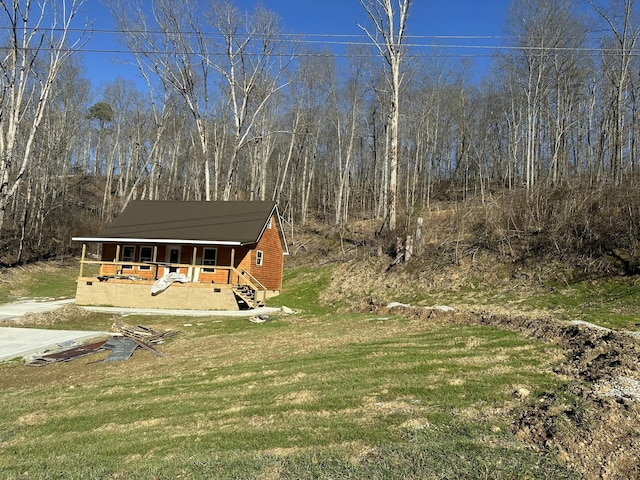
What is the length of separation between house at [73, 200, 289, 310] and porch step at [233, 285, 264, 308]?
0.05m

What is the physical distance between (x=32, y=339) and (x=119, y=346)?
3.05m

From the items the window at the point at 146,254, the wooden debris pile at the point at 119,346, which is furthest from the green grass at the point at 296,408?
the window at the point at 146,254

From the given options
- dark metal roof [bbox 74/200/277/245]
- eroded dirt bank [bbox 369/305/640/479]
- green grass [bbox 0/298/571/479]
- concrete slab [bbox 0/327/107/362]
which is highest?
dark metal roof [bbox 74/200/277/245]

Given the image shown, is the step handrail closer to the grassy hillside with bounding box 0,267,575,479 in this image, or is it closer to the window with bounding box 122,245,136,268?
the window with bounding box 122,245,136,268

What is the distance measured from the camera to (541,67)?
27.2m

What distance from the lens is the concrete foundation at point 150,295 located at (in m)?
19.1

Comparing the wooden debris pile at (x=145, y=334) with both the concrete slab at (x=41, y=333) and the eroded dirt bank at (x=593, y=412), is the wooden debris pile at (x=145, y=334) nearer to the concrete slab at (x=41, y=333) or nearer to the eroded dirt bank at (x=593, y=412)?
the concrete slab at (x=41, y=333)

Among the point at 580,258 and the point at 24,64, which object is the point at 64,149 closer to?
the point at 24,64

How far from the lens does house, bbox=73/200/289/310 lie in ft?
63.6

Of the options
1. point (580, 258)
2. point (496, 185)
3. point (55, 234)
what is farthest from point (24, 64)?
point (496, 185)

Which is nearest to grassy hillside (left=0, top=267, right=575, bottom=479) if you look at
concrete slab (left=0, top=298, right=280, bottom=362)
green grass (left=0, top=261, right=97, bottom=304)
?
concrete slab (left=0, top=298, right=280, bottom=362)

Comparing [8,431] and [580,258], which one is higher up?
[580,258]

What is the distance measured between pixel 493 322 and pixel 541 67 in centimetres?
2368

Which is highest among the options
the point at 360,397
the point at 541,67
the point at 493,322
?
the point at 541,67
